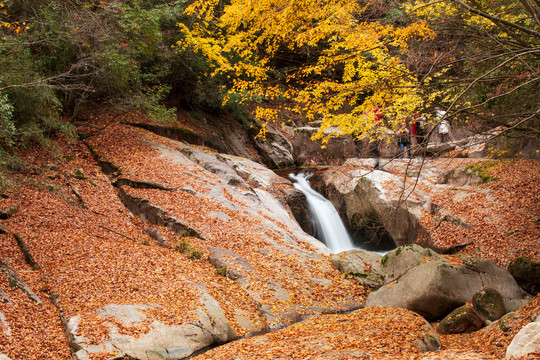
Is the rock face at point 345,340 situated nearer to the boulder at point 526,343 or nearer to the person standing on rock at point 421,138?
the boulder at point 526,343

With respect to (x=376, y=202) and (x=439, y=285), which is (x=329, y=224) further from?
(x=439, y=285)

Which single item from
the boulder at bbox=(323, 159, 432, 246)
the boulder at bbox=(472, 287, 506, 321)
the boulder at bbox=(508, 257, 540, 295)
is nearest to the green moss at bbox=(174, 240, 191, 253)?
the boulder at bbox=(323, 159, 432, 246)

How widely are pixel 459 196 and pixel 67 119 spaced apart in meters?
13.7

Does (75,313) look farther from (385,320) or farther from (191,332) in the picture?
(385,320)

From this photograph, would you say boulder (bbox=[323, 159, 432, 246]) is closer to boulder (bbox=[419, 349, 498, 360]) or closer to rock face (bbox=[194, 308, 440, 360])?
rock face (bbox=[194, 308, 440, 360])

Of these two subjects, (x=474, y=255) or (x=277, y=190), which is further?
(x=277, y=190)

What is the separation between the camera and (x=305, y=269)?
9383 mm

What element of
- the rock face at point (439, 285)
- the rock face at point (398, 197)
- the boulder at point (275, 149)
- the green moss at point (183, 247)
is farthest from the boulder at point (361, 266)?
the boulder at point (275, 149)

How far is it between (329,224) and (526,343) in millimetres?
10265

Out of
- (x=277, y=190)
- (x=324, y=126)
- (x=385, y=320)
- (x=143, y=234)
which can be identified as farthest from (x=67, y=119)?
(x=385, y=320)

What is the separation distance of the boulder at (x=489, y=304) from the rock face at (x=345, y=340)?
1338 mm

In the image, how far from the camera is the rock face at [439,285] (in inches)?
305

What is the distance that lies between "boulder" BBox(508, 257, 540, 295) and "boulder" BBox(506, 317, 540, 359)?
521cm

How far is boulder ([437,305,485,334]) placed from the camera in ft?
22.4
